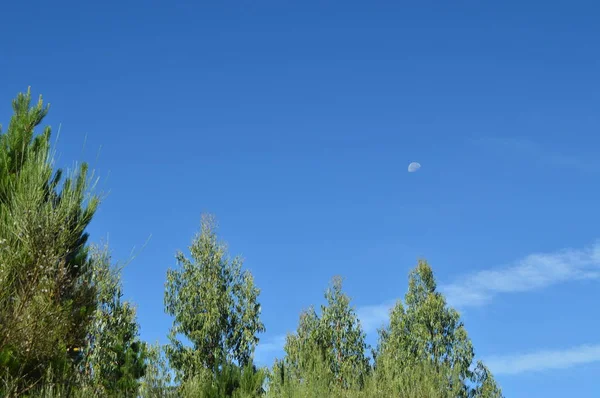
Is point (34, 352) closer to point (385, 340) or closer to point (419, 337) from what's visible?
point (419, 337)

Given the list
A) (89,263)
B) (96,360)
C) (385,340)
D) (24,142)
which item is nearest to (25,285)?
(89,263)

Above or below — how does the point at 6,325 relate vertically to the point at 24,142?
below

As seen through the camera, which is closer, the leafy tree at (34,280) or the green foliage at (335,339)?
the leafy tree at (34,280)

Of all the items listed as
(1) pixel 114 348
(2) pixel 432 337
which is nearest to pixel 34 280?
(1) pixel 114 348

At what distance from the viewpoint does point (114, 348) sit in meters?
22.8

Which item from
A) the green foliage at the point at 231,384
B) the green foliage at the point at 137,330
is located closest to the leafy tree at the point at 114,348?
the green foliage at the point at 137,330

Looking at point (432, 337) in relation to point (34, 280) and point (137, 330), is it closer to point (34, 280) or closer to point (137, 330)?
point (137, 330)

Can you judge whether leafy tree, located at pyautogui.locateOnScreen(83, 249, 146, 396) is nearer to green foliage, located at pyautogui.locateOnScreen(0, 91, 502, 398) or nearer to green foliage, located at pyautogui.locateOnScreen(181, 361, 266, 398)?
green foliage, located at pyautogui.locateOnScreen(0, 91, 502, 398)

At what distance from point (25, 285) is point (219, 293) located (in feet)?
42.8

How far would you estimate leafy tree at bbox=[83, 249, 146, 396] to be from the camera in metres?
21.3

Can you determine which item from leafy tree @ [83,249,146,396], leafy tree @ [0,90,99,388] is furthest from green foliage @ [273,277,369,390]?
leafy tree @ [0,90,99,388]

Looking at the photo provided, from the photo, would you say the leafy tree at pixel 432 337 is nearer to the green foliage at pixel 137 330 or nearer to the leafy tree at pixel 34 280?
the green foliage at pixel 137 330

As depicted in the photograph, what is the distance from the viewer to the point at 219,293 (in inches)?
960

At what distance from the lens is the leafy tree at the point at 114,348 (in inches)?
839
